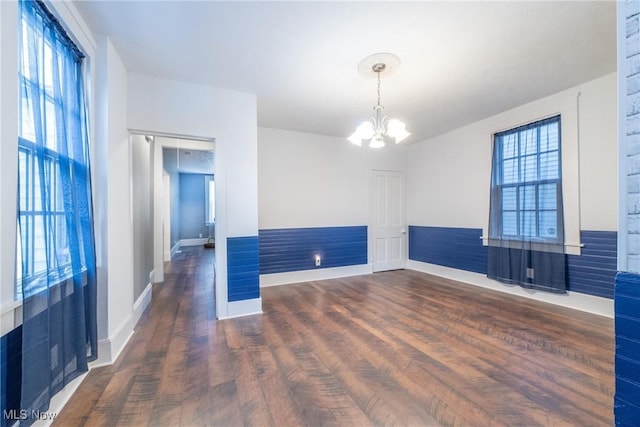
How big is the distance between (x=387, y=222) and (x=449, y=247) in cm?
132

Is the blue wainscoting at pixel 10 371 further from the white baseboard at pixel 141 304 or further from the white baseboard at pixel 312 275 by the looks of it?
the white baseboard at pixel 312 275

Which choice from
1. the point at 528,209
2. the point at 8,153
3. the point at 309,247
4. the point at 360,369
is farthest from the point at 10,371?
the point at 528,209

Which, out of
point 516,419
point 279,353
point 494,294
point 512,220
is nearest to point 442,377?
point 516,419

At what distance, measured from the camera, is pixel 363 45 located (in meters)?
2.31

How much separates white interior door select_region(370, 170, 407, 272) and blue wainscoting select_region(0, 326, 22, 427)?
4884mm

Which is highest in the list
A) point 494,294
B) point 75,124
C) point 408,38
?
point 408,38

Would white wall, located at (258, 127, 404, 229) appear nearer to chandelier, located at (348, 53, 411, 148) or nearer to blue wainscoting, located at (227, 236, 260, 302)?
blue wainscoting, located at (227, 236, 260, 302)

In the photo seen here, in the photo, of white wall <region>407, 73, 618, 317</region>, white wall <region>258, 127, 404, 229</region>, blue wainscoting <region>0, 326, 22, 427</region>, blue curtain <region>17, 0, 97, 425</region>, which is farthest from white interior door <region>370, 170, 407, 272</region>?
blue wainscoting <region>0, 326, 22, 427</region>

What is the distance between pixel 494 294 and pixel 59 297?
488cm

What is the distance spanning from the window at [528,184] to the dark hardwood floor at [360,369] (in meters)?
1.10

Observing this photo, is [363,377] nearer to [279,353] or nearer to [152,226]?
[279,353]

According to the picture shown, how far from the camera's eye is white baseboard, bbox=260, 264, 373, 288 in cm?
449

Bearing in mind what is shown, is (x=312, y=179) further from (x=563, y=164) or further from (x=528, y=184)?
(x=563, y=164)

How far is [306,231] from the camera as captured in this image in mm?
4816
